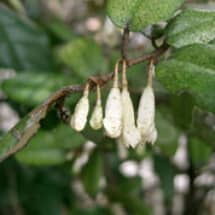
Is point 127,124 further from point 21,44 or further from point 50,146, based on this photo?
point 21,44

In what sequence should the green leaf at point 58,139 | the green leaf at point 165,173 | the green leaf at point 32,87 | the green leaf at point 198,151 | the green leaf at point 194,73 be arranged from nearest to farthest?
1. the green leaf at point 194,73
2. the green leaf at point 32,87
3. the green leaf at point 58,139
4. the green leaf at point 198,151
5. the green leaf at point 165,173

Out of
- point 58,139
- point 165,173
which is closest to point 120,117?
point 58,139

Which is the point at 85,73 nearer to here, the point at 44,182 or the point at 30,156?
the point at 30,156

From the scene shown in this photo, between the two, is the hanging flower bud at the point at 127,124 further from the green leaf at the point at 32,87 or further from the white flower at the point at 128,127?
the green leaf at the point at 32,87

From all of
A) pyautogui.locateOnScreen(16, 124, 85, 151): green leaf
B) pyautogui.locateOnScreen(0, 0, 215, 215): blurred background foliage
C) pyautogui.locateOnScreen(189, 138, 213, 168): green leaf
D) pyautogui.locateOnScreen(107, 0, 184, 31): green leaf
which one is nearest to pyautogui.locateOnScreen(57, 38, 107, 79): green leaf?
pyautogui.locateOnScreen(0, 0, 215, 215): blurred background foliage

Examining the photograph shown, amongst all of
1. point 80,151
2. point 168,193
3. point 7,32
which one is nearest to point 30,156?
point 80,151

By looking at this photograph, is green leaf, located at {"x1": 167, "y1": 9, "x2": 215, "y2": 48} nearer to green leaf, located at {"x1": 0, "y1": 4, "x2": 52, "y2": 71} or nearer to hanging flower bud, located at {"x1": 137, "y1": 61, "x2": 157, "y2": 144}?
hanging flower bud, located at {"x1": 137, "y1": 61, "x2": 157, "y2": 144}

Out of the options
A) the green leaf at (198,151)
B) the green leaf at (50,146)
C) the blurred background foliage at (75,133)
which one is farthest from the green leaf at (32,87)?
the green leaf at (198,151)
